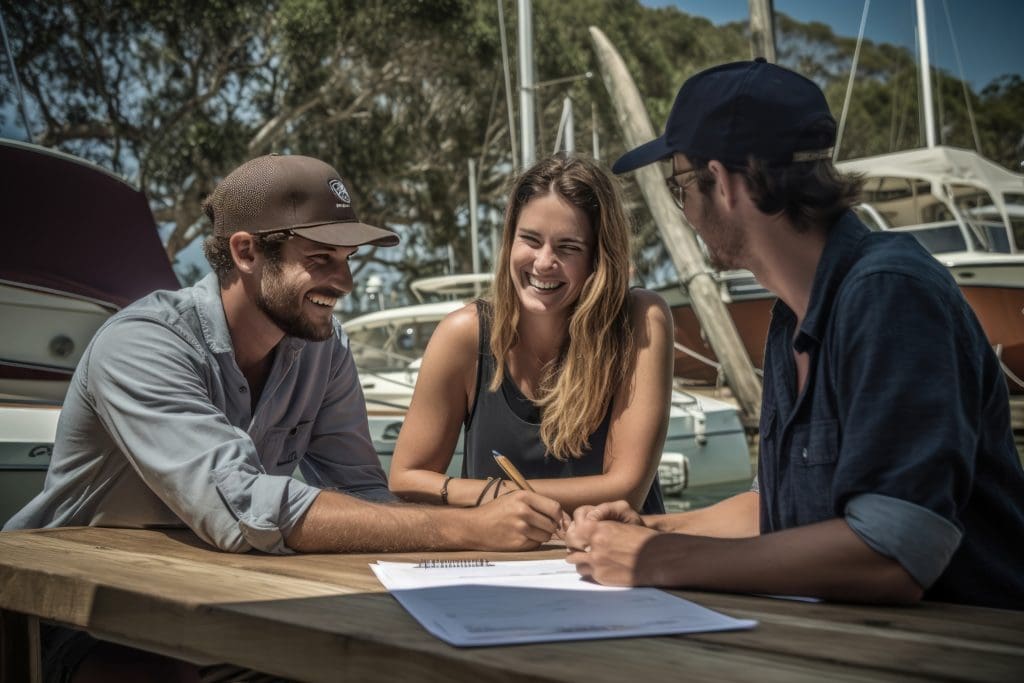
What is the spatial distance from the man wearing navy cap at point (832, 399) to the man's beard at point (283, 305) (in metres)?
0.83

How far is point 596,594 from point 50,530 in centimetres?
113

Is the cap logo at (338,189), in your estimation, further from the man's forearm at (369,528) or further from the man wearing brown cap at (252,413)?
the man's forearm at (369,528)

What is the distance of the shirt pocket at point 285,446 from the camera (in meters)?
2.38

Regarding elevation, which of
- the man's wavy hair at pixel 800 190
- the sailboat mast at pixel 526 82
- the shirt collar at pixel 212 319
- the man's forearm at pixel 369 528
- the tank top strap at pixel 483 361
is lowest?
the man's forearm at pixel 369 528

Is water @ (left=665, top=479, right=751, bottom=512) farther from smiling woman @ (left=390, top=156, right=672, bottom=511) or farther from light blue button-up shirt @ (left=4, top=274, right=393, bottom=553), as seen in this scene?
light blue button-up shirt @ (left=4, top=274, right=393, bottom=553)

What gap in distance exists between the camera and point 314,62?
20391 mm

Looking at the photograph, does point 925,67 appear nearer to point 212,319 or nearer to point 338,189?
point 338,189

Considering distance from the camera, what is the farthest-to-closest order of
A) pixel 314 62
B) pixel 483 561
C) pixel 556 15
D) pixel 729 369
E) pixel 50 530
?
1. pixel 556 15
2. pixel 314 62
3. pixel 729 369
4. pixel 50 530
5. pixel 483 561

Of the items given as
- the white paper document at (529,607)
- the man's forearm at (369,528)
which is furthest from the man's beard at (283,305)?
the white paper document at (529,607)

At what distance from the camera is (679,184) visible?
5.70ft

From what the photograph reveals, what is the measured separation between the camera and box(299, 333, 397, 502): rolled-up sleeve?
2570 millimetres

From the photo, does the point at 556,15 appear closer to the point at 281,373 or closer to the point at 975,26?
the point at 975,26

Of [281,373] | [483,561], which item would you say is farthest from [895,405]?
[281,373]

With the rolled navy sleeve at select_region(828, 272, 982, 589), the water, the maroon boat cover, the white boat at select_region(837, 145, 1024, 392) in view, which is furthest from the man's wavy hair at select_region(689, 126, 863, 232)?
the white boat at select_region(837, 145, 1024, 392)
